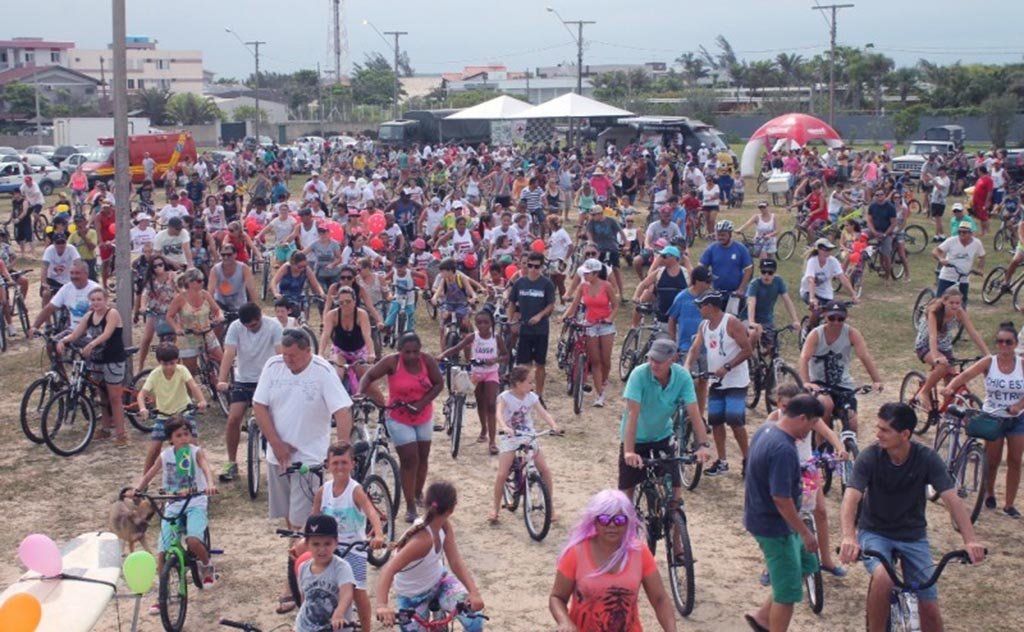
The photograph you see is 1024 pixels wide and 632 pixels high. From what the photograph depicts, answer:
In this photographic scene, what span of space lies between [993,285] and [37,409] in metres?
15.1

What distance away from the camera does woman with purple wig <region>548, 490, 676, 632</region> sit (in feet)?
18.3

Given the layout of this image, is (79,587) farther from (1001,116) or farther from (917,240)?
(1001,116)

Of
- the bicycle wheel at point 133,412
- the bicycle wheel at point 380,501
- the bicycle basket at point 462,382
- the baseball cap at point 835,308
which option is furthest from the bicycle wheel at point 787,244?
the bicycle wheel at point 380,501

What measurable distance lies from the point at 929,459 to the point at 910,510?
313 millimetres

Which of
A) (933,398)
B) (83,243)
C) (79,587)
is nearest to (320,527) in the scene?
(79,587)

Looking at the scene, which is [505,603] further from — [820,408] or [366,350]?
[366,350]

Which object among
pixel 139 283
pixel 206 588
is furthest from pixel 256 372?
pixel 139 283

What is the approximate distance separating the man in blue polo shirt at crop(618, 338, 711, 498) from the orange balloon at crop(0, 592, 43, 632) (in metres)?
4.20

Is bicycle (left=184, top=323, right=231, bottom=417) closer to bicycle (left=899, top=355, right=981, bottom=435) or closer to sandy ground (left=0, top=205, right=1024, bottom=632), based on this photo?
sandy ground (left=0, top=205, right=1024, bottom=632)

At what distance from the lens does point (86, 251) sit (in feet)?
62.8

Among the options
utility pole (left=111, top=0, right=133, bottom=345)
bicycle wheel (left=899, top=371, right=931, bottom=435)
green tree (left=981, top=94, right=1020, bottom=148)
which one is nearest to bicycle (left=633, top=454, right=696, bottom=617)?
bicycle wheel (left=899, top=371, right=931, bottom=435)

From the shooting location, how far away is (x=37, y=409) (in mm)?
13414

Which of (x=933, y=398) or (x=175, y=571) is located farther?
(x=933, y=398)

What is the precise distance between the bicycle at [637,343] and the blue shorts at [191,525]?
6778 mm
